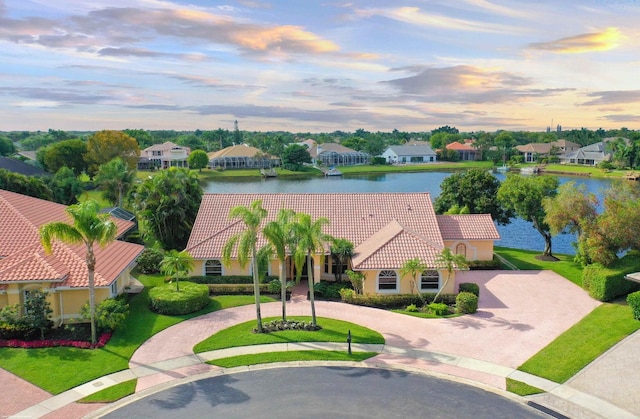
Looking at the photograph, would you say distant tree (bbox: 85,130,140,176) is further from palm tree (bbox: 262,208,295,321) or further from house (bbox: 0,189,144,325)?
palm tree (bbox: 262,208,295,321)

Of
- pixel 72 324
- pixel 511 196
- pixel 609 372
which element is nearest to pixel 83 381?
pixel 72 324

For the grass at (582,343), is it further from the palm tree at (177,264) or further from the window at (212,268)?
the window at (212,268)

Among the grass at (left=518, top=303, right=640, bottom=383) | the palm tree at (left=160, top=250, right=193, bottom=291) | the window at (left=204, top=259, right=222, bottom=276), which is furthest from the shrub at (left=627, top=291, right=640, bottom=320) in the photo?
the palm tree at (left=160, top=250, right=193, bottom=291)

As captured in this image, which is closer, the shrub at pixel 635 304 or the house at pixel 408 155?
the shrub at pixel 635 304

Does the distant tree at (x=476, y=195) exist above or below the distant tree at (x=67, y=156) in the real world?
below

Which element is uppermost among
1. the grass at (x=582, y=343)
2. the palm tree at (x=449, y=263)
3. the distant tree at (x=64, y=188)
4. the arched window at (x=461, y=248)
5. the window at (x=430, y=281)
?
the distant tree at (x=64, y=188)

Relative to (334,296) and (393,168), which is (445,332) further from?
(393,168)

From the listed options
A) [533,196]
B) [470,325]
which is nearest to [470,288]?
[470,325]

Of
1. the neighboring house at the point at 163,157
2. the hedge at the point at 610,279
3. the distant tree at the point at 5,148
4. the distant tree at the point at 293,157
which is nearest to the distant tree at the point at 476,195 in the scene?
the hedge at the point at 610,279
